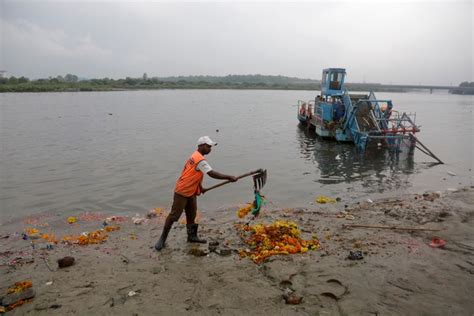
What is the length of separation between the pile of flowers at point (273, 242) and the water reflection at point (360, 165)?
558 cm

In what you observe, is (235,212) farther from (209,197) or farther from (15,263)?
(15,263)

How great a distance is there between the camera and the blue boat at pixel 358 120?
16.1 m

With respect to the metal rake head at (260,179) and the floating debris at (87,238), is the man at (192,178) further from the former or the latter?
the floating debris at (87,238)

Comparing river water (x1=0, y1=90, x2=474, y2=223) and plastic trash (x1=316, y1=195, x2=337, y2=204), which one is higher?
river water (x1=0, y1=90, x2=474, y2=223)

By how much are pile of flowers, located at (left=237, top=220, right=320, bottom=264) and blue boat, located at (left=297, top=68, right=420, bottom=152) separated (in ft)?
34.7

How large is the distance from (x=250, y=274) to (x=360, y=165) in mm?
10792

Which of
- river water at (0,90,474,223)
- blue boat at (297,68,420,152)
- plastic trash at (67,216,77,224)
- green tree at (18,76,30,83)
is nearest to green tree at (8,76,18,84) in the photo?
green tree at (18,76,30,83)

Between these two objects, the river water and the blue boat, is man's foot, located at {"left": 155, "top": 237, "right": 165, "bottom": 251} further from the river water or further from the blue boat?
the blue boat

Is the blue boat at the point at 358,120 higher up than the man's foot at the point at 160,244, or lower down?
higher up

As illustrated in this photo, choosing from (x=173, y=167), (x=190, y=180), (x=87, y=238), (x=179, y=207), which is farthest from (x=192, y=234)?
(x=173, y=167)

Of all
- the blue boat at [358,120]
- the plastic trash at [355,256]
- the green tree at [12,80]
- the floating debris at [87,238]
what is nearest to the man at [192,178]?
the floating debris at [87,238]

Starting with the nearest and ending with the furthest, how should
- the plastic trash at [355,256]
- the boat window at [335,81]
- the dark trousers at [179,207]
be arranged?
1. the plastic trash at [355,256]
2. the dark trousers at [179,207]
3. the boat window at [335,81]

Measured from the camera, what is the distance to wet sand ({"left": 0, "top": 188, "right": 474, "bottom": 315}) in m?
4.29

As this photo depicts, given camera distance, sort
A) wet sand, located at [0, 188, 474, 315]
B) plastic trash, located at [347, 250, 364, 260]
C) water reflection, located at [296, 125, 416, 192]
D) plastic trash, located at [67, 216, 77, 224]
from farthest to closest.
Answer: water reflection, located at [296, 125, 416, 192]
plastic trash, located at [67, 216, 77, 224]
plastic trash, located at [347, 250, 364, 260]
wet sand, located at [0, 188, 474, 315]
